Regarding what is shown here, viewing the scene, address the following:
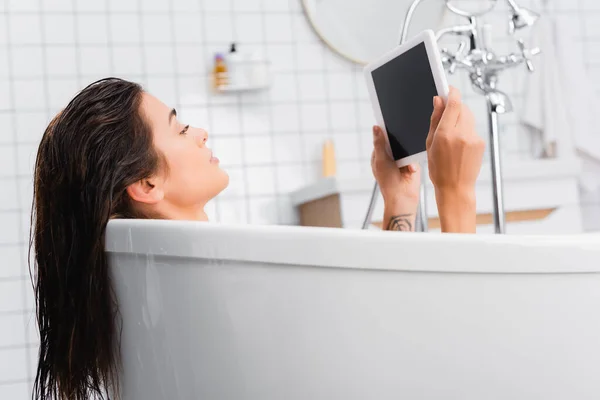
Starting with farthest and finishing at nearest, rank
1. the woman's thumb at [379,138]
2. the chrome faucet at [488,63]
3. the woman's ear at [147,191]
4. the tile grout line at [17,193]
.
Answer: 1. the tile grout line at [17,193]
2. the chrome faucet at [488,63]
3. the woman's thumb at [379,138]
4. the woman's ear at [147,191]

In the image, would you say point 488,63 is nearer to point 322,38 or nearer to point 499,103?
point 499,103

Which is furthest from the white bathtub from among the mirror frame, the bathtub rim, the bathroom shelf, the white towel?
the white towel

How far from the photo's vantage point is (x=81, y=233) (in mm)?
1144

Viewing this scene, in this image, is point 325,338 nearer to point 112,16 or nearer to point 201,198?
point 201,198

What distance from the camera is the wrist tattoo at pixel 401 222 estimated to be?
62.9 inches

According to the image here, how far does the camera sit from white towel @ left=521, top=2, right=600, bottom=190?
10.0 ft

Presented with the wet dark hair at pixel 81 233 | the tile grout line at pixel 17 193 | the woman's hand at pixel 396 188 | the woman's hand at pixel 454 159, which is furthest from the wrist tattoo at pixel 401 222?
the tile grout line at pixel 17 193

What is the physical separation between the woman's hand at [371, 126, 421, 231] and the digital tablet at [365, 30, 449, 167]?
0.03 meters

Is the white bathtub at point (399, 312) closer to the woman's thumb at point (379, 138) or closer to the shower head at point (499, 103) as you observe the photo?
the woman's thumb at point (379, 138)

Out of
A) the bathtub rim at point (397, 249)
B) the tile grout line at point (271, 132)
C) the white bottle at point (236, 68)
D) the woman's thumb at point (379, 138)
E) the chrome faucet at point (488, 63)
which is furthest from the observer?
the tile grout line at point (271, 132)

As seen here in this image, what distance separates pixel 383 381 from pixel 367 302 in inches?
3.9

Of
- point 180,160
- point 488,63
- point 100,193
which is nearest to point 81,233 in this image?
point 100,193

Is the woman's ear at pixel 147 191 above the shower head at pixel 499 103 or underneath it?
underneath

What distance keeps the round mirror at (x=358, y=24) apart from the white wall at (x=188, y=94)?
0.15ft
